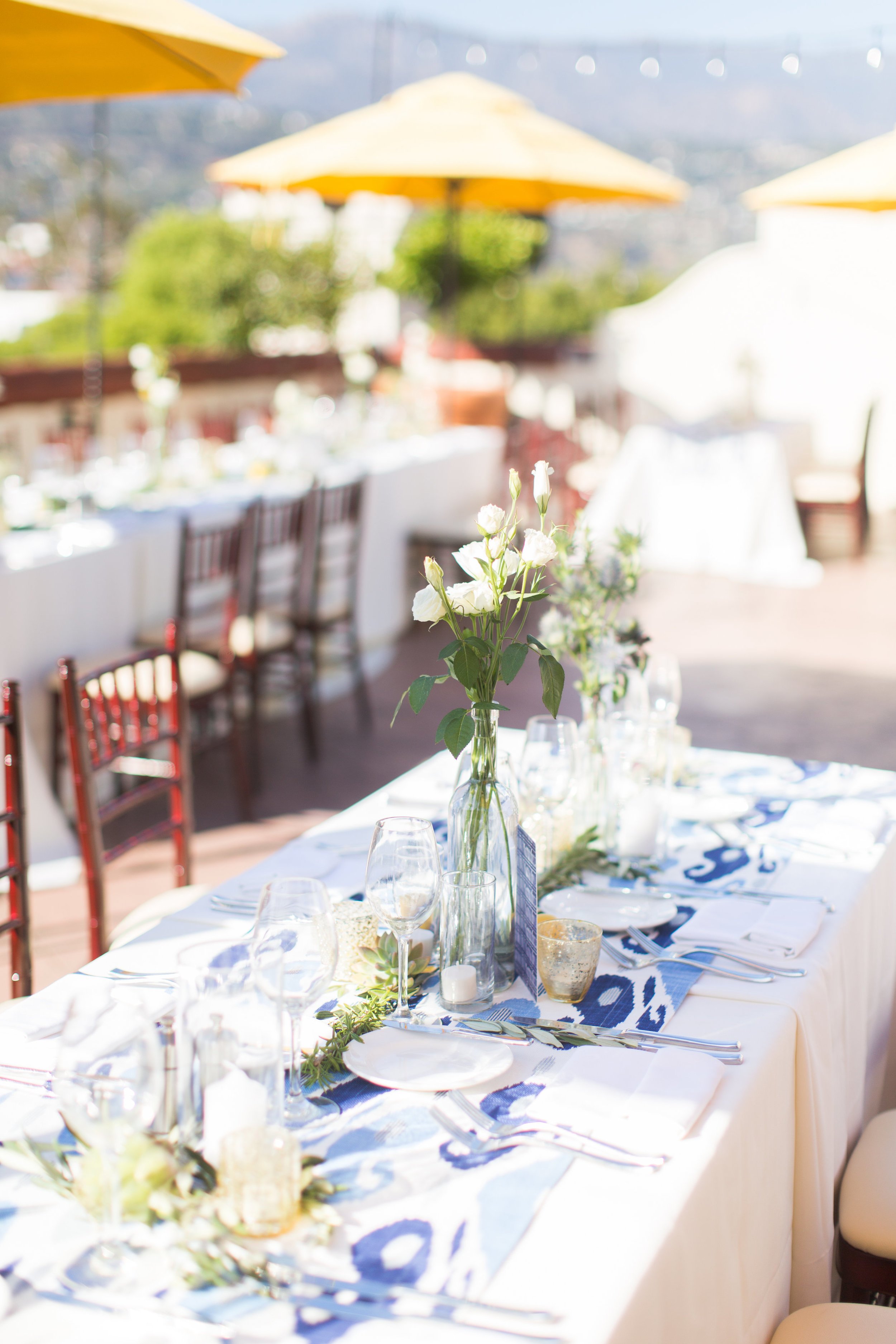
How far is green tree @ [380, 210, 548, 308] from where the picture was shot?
11109 mm

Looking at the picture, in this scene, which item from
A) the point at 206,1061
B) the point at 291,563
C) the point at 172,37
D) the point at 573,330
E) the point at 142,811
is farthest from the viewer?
the point at 573,330

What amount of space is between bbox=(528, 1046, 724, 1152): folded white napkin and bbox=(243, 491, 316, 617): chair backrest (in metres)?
3.16

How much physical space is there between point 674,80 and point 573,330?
7.35 m

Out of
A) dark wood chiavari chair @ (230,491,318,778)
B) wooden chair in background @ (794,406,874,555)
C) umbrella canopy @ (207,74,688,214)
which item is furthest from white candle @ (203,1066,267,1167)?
wooden chair in background @ (794,406,874,555)

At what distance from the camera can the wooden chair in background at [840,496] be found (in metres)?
7.68

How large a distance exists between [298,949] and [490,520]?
51 cm

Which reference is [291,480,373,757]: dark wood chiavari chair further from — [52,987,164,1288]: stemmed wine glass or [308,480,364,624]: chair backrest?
[52,987,164,1288]: stemmed wine glass

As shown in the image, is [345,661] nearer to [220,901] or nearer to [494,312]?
[220,901]

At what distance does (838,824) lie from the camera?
6.95 ft

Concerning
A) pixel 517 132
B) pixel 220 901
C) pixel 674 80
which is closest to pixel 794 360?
pixel 674 80

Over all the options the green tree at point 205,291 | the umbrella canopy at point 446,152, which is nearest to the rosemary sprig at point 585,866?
the umbrella canopy at point 446,152

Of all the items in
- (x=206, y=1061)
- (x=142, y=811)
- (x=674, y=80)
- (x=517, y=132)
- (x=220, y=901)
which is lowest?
(x=142, y=811)

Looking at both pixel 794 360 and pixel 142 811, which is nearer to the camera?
pixel 142 811

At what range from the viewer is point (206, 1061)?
108cm
